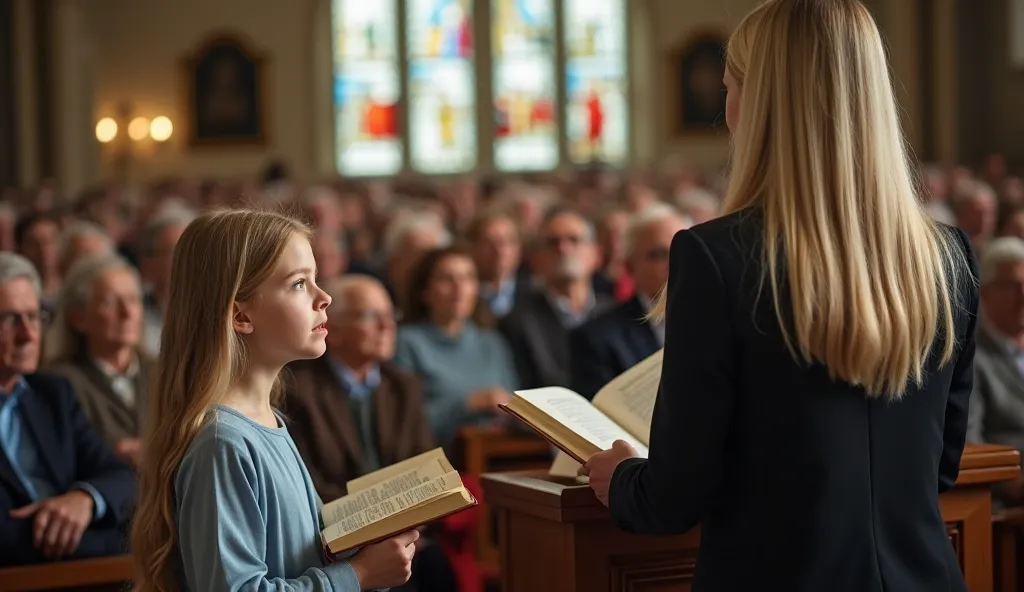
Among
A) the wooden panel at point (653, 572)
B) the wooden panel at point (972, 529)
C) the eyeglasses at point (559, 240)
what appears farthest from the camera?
the eyeglasses at point (559, 240)

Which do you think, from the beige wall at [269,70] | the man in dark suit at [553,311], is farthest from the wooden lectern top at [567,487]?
the beige wall at [269,70]

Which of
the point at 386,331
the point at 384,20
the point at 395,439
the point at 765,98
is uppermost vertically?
the point at 384,20

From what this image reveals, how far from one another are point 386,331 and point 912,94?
14.9 meters

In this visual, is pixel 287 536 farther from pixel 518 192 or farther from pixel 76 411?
pixel 518 192

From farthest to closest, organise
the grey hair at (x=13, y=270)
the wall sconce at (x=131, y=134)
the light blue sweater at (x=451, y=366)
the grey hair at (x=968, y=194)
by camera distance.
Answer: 1. the wall sconce at (x=131, y=134)
2. the grey hair at (x=968, y=194)
3. the light blue sweater at (x=451, y=366)
4. the grey hair at (x=13, y=270)

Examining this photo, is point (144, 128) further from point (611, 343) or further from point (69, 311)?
point (611, 343)

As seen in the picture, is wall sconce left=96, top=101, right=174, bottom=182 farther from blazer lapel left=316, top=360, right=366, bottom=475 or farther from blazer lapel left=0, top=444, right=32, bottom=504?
blazer lapel left=0, top=444, right=32, bottom=504

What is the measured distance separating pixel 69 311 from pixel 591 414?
2767 mm

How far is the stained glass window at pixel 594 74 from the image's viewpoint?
75.7ft

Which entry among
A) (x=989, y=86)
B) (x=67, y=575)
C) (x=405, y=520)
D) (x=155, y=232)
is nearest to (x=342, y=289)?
(x=67, y=575)

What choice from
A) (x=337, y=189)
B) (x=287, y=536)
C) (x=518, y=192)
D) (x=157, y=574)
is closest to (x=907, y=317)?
(x=287, y=536)

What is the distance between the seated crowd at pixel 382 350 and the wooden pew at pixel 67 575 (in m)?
0.15

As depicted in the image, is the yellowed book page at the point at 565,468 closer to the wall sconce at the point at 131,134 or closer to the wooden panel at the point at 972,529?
the wooden panel at the point at 972,529

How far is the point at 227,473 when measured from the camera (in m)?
2.33
